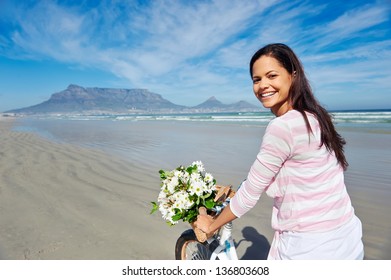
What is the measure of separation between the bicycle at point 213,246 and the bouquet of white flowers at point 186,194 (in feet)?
0.51

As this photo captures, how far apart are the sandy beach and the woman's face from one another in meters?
2.68

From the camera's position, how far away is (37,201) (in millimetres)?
5082

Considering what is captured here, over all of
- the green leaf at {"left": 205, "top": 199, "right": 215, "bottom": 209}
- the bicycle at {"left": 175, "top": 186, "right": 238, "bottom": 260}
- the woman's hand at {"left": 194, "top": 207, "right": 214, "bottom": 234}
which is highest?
the green leaf at {"left": 205, "top": 199, "right": 215, "bottom": 209}

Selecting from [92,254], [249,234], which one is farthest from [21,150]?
[249,234]

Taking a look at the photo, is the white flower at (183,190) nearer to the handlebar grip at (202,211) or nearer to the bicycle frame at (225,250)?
the handlebar grip at (202,211)

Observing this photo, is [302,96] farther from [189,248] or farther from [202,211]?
[189,248]

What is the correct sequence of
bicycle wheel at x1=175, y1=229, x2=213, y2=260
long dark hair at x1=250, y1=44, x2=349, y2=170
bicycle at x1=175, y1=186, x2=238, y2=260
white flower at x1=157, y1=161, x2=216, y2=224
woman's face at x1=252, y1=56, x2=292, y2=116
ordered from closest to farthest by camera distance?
1. long dark hair at x1=250, y1=44, x2=349, y2=170
2. woman's face at x1=252, y1=56, x2=292, y2=116
3. white flower at x1=157, y1=161, x2=216, y2=224
4. bicycle at x1=175, y1=186, x2=238, y2=260
5. bicycle wheel at x1=175, y1=229, x2=213, y2=260

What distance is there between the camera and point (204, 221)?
6.10 ft

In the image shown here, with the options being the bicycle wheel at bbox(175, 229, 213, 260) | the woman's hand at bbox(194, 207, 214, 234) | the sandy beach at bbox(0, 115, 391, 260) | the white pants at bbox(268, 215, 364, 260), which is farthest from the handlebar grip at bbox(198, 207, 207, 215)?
the sandy beach at bbox(0, 115, 391, 260)

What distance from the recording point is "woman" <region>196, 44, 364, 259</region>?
1.35 m

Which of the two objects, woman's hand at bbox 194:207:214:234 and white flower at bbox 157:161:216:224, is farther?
white flower at bbox 157:161:216:224

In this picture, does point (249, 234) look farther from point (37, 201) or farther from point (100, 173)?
point (100, 173)

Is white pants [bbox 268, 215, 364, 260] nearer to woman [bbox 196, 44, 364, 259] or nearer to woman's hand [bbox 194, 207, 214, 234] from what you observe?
woman [bbox 196, 44, 364, 259]
